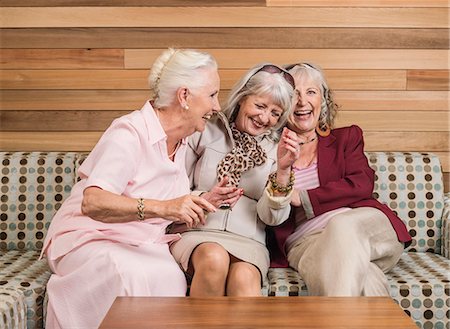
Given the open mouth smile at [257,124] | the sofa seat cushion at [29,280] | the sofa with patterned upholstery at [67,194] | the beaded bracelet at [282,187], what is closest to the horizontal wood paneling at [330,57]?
the sofa with patterned upholstery at [67,194]

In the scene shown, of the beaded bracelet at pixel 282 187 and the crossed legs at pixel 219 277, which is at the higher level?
the beaded bracelet at pixel 282 187

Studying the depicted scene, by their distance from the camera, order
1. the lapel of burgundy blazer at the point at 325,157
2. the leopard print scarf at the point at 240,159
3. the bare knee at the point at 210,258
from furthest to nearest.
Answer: the lapel of burgundy blazer at the point at 325,157 < the leopard print scarf at the point at 240,159 < the bare knee at the point at 210,258

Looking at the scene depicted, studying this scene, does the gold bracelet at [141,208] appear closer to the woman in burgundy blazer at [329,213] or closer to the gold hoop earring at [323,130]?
the woman in burgundy blazer at [329,213]

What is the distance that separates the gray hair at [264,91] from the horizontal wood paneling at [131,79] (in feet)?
1.82

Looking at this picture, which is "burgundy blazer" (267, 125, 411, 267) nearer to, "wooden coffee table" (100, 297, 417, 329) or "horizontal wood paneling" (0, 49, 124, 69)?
"wooden coffee table" (100, 297, 417, 329)

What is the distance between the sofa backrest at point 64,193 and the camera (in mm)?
3656

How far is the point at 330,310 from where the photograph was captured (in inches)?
93.6

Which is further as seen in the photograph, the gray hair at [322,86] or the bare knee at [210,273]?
the gray hair at [322,86]

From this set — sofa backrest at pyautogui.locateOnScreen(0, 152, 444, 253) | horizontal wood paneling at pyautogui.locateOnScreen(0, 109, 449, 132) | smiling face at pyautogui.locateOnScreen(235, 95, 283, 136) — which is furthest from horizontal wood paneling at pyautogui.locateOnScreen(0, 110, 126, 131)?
smiling face at pyautogui.locateOnScreen(235, 95, 283, 136)

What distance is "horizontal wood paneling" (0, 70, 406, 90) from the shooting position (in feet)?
12.8

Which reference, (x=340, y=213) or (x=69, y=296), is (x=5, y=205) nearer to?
(x=69, y=296)

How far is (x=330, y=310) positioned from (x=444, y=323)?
2.92 feet

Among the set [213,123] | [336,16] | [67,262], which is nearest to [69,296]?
[67,262]

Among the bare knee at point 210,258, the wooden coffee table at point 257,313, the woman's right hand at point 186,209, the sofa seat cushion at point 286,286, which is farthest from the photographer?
the sofa seat cushion at point 286,286
